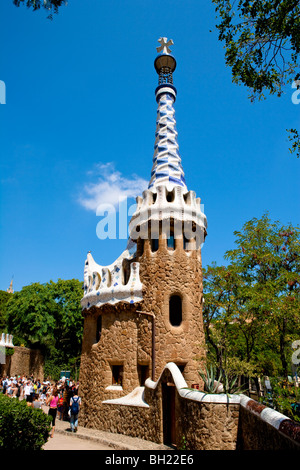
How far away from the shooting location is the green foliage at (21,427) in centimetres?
600

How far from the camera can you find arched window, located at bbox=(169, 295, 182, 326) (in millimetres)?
11906

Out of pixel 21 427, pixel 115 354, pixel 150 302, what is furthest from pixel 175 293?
pixel 21 427

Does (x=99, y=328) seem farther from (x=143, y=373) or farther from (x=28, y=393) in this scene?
(x=28, y=393)

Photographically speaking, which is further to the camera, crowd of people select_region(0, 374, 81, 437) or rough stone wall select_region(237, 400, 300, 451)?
crowd of people select_region(0, 374, 81, 437)

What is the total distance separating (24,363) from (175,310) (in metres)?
18.5

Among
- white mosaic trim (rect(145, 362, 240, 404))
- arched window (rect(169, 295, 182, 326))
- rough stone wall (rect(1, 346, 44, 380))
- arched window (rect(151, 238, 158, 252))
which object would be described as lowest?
rough stone wall (rect(1, 346, 44, 380))

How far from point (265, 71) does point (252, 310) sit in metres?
8.15

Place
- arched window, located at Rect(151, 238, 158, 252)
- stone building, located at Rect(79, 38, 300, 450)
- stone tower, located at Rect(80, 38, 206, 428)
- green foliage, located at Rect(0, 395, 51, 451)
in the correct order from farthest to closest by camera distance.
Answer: arched window, located at Rect(151, 238, 158, 252) → stone tower, located at Rect(80, 38, 206, 428) → stone building, located at Rect(79, 38, 300, 450) → green foliage, located at Rect(0, 395, 51, 451)

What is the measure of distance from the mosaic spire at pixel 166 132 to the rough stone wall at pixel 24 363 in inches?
705

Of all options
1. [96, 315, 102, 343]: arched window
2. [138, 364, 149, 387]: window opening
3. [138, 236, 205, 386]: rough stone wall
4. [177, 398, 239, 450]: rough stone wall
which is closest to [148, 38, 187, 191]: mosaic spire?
[138, 236, 205, 386]: rough stone wall

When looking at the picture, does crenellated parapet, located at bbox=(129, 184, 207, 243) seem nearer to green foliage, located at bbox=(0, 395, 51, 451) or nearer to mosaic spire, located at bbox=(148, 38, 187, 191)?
mosaic spire, located at bbox=(148, 38, 187, 191)

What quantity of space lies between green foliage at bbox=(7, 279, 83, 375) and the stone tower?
1240 cm

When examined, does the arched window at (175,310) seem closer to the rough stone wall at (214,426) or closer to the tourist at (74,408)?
the tourist at (74,408)
